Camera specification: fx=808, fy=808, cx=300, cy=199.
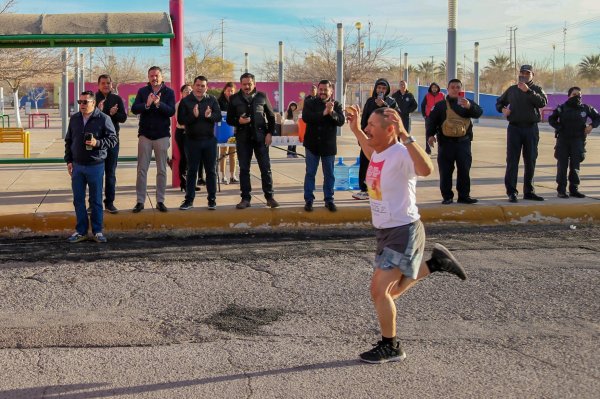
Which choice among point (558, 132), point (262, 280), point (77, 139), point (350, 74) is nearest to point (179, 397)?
point (262, 280)

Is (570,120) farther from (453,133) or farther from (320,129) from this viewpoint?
(320,129)

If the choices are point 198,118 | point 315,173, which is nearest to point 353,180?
point 315,173

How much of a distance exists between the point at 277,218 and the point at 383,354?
5615 mm

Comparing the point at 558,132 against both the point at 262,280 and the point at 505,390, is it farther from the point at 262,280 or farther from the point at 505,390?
the point at 505,390

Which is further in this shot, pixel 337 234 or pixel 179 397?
pixel 337 234

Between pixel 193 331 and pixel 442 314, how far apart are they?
1.90 m

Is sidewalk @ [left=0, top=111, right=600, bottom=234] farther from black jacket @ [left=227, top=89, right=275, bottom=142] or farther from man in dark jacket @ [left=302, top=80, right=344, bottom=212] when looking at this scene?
black jacket @ [left=227, top=89, right=275, bottom=142]

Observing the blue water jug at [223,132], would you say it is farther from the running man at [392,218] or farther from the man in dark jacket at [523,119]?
the running man at [392,218]

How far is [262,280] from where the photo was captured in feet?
24.2

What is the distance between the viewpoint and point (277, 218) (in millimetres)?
10578

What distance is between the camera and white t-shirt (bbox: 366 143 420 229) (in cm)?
518

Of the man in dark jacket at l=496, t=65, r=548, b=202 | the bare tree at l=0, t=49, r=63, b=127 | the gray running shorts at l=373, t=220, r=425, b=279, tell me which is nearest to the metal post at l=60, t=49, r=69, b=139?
the bare tree at l=0, t=49, r=63, b=127

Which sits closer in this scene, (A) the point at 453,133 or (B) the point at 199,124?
(B) the point at 199,124

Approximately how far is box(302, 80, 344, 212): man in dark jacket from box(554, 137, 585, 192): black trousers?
3.58 meters
